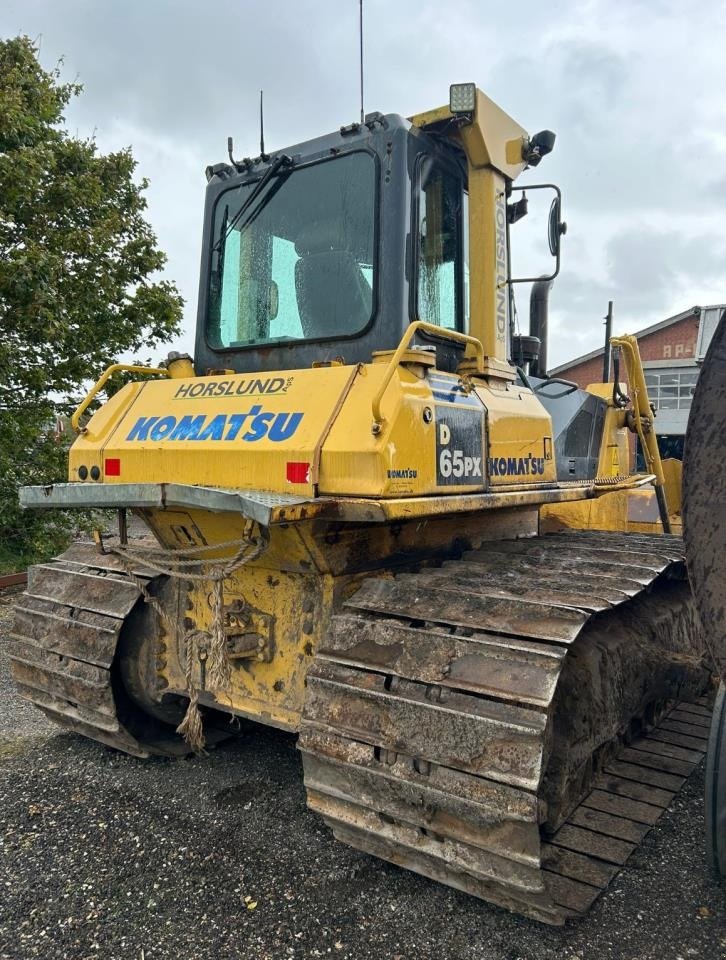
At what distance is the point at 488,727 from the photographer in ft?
7.46

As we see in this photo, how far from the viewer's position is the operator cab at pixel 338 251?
3133mm

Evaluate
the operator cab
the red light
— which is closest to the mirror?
the operator cab

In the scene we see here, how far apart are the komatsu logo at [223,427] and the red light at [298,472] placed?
14 cm

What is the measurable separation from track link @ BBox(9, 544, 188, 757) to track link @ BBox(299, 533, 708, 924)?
1.37m

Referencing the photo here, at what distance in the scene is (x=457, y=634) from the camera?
2580 millimetres

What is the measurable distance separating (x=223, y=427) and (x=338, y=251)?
37.9 inches

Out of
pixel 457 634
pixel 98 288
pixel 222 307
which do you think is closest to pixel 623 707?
pixel 457 634

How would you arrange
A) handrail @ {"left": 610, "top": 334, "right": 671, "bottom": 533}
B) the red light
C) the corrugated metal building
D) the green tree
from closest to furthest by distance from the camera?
the red light
handrail @ {"left": 610, "top": 334, "right": 671, "bottom": 533}
the green tree
the corrugated metal building

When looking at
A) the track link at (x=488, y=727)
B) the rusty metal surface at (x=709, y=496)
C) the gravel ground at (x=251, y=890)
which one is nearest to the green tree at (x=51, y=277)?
the gravel ground at (x=251, y=890)

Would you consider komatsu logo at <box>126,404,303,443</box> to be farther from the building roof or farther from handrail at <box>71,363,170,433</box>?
the building roof

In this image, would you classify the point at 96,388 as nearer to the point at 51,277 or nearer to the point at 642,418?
the point at 642,418

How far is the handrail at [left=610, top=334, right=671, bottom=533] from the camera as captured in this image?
5305 millimetres

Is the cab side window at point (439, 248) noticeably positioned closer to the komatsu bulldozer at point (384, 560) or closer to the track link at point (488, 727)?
the komatsu bulldozer at point (384, 560)

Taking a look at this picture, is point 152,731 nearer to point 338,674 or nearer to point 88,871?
point 88,871
